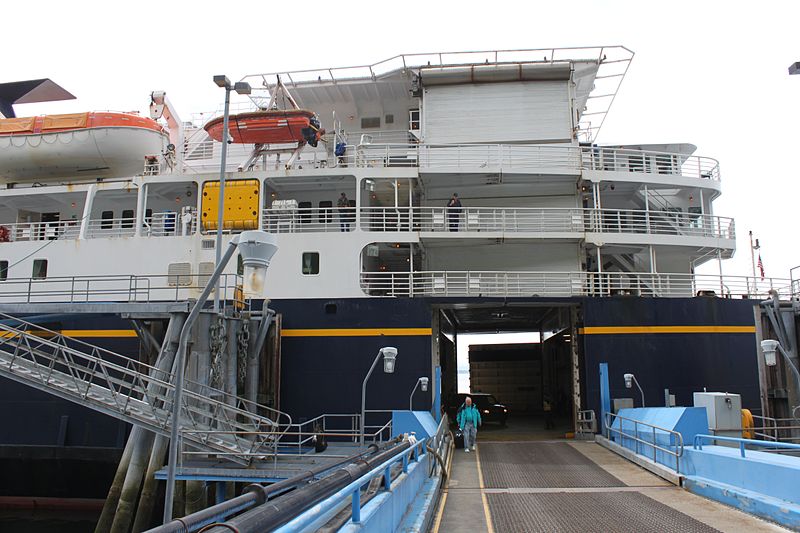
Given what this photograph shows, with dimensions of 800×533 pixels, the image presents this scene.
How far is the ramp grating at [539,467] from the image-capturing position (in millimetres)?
12812

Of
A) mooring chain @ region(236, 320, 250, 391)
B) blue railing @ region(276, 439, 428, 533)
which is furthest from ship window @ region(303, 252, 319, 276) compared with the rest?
blue railing @ region(276, 439, 428, 533)

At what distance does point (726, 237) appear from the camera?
21969 mm

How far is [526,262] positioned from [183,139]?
14986 millimetres

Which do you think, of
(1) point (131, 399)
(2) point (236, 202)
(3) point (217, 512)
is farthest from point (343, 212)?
(3) point (217, 512)

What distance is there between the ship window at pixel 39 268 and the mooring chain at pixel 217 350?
27.5ft

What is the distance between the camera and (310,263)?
20.1 metres

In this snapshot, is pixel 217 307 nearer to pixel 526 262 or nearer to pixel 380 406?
pixel 380 406

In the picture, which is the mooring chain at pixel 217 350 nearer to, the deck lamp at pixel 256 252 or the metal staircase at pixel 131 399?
the metal staircase at pixel 131 399

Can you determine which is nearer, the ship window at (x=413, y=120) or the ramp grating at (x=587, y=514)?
the ramp grating at (x=587, y=514)

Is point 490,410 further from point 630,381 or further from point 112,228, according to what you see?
point 112,228

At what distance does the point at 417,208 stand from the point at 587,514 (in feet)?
39.5

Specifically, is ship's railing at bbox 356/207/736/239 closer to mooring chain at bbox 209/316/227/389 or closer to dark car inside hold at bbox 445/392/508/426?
mooring chain at bbox 209/316/227/389

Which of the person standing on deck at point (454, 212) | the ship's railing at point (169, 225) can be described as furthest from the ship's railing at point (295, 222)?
the person standing on deck at point (454, 212)

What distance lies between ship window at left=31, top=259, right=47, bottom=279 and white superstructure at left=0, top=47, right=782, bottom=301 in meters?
0.05
